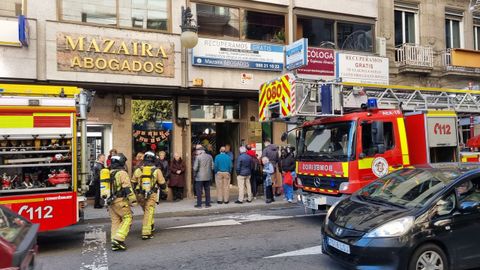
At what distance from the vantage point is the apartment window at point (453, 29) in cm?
1903

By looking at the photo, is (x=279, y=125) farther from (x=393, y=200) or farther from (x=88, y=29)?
(x=393, y=200)

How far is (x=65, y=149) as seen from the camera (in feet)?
24.8

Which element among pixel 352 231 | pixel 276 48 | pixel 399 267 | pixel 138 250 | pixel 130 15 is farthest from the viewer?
pixel 276 48

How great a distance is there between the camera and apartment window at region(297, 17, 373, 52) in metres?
15.5

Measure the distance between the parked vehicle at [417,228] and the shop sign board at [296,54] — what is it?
7717 millimetres

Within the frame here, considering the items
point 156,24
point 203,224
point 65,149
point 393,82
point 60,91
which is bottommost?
point 203,224

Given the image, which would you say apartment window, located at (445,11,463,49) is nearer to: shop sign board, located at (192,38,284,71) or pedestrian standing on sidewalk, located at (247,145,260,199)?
shop sign board, located at (192,38,284,71)

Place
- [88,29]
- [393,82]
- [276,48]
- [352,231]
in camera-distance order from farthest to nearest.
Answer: [393,82], [276,48], [88,29], [352,231]

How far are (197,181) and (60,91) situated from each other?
5510 mm

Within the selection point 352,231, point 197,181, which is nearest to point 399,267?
point 352,231

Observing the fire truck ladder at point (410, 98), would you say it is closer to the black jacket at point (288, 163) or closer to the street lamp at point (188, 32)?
the black jacket at point (288, 163)

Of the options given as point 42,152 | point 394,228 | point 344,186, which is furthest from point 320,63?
point 394,228

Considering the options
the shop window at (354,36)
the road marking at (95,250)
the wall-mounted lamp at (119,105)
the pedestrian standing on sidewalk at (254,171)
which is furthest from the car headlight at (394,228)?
the shop window at (354,36)

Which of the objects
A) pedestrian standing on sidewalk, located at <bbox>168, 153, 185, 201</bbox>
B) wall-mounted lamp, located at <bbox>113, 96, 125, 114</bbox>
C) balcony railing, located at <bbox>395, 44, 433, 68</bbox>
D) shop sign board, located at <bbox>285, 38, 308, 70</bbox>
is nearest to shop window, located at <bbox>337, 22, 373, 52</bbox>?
balcony railing, located at <bbox>395, 44, 433, 68</bbox>
